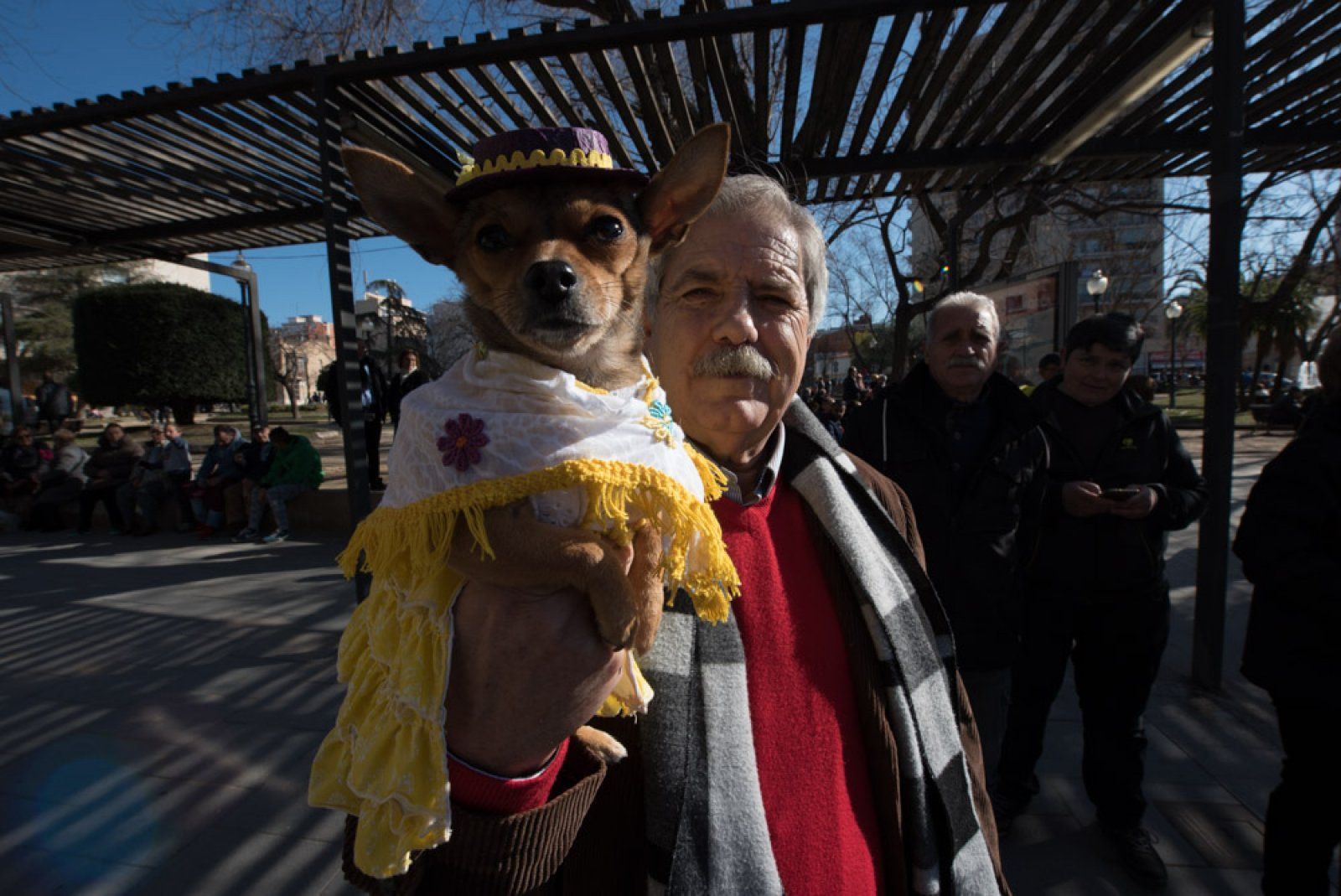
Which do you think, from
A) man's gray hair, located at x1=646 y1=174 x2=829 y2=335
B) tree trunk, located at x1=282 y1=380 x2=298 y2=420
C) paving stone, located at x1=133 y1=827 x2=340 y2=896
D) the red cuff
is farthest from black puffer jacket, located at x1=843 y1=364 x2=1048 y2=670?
tree trunk, located at x1=282 y1=380 x2=298 y2=420

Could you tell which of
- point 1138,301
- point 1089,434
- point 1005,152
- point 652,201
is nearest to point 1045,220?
point 1005,152

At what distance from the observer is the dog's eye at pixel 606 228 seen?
1.37 metres

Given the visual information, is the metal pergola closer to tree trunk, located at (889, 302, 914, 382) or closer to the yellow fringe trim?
the yellow fringe trim

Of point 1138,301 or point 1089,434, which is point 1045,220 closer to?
point 1089,434

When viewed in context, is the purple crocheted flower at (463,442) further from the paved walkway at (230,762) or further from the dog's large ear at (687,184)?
the paved walkway at (230,762)

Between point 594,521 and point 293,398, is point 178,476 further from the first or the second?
point 293,398

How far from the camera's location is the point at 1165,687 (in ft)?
14.1

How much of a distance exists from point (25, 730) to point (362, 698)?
419cm

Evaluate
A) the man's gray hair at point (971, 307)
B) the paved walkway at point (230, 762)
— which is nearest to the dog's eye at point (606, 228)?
the man's gray hair at point (971, 307)

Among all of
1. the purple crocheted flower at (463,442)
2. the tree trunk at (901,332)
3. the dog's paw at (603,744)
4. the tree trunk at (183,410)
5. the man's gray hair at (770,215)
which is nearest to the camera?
the purple crocheted flower at (463,442)

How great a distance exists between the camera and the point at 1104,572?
2957 millimetres

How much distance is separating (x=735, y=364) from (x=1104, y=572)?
2.40m

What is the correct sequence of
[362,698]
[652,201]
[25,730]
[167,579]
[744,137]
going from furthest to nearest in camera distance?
[167,579]
[744,137]
[25,730]
[652,201]
[362,698]

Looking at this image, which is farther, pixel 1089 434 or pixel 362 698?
pixel 1089 434
